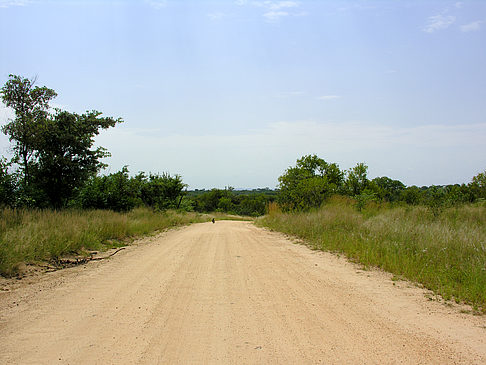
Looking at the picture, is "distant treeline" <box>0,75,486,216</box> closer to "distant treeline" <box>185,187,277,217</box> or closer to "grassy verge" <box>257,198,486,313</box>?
"grassy verge" <box>257,198,486,313</box>

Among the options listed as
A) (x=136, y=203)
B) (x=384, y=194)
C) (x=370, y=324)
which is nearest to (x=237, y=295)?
(x=370, y=324)

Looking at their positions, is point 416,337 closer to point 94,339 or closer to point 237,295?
point 237,295

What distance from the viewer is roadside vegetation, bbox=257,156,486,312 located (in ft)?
23.4

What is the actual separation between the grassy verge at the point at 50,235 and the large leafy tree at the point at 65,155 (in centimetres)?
299

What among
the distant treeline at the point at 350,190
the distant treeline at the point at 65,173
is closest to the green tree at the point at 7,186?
the distant treeline at the point at 65,173

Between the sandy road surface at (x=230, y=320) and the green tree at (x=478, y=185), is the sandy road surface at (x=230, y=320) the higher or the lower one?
the lower one

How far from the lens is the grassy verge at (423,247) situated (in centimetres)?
677

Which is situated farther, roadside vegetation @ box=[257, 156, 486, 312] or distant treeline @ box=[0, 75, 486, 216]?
distant treeline @ box=[0, 75, 486, 216]

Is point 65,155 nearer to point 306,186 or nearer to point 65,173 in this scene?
point 65,173

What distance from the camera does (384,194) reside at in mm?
31906

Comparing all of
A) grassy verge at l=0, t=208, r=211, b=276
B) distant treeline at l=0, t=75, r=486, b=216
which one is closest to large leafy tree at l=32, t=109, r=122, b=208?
distant treeline at l=0, t=75, r=486, b=216

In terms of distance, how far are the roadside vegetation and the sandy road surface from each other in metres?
0.87

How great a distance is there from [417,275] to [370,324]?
3.46 metres

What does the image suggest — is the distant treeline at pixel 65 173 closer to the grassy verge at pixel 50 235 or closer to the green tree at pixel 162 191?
the grassy verge at pixel 50 235
